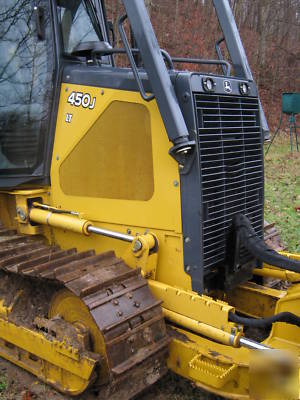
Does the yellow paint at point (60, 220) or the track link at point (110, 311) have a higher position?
the yellow paint at point (60, 220)

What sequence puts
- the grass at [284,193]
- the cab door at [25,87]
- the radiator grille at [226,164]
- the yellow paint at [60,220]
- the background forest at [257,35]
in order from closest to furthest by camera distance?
1. the radiator grille at [226,164]
2. the yellow paint at [60,220]
3. the cab door at [25,87]
4. the grass at [284,193]
5. the background forest at [257,35]

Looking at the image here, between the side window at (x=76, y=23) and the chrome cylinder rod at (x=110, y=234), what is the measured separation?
4.59 feet

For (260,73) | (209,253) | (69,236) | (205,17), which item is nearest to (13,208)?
(69,236)

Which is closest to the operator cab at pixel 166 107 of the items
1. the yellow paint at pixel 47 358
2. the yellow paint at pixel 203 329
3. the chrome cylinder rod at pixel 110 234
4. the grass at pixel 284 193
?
the yellow paint at pixel 203 329

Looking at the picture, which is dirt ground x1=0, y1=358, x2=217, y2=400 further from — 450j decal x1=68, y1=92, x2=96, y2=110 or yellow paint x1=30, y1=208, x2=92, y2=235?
450j decal x1=68, y1=92, x2=96, y2=110

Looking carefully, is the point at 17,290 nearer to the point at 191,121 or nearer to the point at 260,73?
the point at 191,121

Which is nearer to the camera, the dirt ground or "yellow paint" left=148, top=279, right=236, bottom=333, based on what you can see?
"yellow paint" left=148, top=279, right=236, bottom=333

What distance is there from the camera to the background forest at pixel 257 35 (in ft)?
63.5

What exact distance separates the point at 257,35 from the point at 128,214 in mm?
22619

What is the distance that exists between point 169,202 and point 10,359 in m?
1.73

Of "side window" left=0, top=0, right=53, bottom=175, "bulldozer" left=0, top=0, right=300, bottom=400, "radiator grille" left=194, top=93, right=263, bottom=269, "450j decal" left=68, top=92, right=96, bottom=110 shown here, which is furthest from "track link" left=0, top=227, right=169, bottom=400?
"450j decal" left=68, top=92, right=96, bottom=110

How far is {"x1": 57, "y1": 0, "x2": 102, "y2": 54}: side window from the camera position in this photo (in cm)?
365

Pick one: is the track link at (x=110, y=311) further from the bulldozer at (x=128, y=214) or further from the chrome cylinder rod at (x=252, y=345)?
the chrome cylinder rod at (x=252, y=345)

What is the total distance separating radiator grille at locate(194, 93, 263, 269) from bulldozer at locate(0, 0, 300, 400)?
14mm
